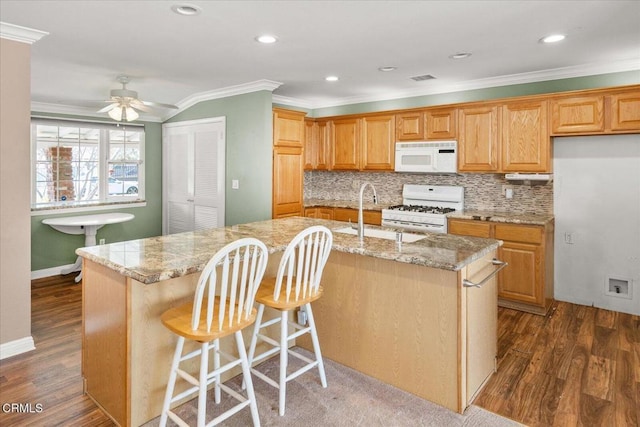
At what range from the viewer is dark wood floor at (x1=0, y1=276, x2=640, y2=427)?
224 cm

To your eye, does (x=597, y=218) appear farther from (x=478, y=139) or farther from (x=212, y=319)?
(x=212, y=319)

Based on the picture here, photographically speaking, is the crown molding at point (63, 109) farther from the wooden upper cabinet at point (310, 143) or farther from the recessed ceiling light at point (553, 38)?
the recessed ceiling light at point (553, 38)

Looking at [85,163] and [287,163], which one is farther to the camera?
[85,163]

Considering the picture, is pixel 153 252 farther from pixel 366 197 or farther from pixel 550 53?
pixel 366 197

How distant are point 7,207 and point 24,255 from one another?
1.24 feet

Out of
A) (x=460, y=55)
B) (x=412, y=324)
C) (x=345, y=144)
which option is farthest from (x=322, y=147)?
(x=412, y=324)

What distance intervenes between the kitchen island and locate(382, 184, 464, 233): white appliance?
170 cm

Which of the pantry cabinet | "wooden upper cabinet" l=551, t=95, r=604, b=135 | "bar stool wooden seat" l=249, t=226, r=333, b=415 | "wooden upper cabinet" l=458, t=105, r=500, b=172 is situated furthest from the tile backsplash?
"bar stool wooden seat" l=249, t=226, r=333, b=415

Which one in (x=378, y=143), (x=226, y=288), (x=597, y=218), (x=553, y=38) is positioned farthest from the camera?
(x=378, y=143)

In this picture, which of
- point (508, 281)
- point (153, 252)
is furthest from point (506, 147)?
point (153, 252)

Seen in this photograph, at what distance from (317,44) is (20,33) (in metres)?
2.16

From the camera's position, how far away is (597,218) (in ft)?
13.1

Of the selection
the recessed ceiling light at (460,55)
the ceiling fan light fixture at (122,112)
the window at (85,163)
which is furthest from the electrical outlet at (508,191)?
the window at (85,163)

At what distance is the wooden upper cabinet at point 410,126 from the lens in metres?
4.83
